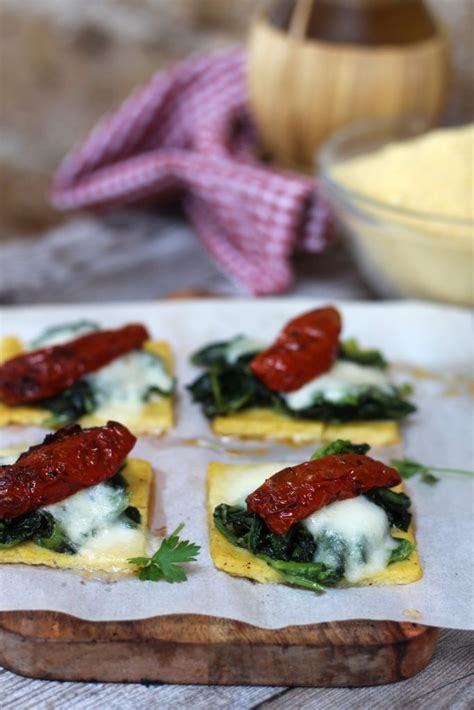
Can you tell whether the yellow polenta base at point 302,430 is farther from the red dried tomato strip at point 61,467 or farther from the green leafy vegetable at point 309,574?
the green leafy vegetable at point 309,574

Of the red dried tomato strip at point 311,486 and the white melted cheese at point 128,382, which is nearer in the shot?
A: the red dried tomato strip at point 311,486

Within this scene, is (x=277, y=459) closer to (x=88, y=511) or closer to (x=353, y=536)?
(x=353, y=536)

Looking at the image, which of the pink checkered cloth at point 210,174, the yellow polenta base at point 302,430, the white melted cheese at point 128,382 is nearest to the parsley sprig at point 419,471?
the yellow polenta base at point 302,430

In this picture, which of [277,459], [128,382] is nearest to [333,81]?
[128,382]

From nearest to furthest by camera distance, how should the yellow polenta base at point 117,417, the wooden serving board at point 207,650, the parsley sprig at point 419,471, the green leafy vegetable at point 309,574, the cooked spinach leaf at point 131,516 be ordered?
the wooden serving board at point 207,650, the green leafy vegetable at point 309,574, the cooked spinach leaf at point 131,516, the parsley sprig at point 419,471, the yellow polenta base at point 117,417

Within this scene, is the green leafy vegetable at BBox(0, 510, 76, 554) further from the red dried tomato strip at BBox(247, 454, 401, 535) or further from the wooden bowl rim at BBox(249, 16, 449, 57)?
the wooden bowl rim at BBox(249, 16, 449, 57)

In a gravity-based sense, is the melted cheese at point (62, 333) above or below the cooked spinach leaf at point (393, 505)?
below
